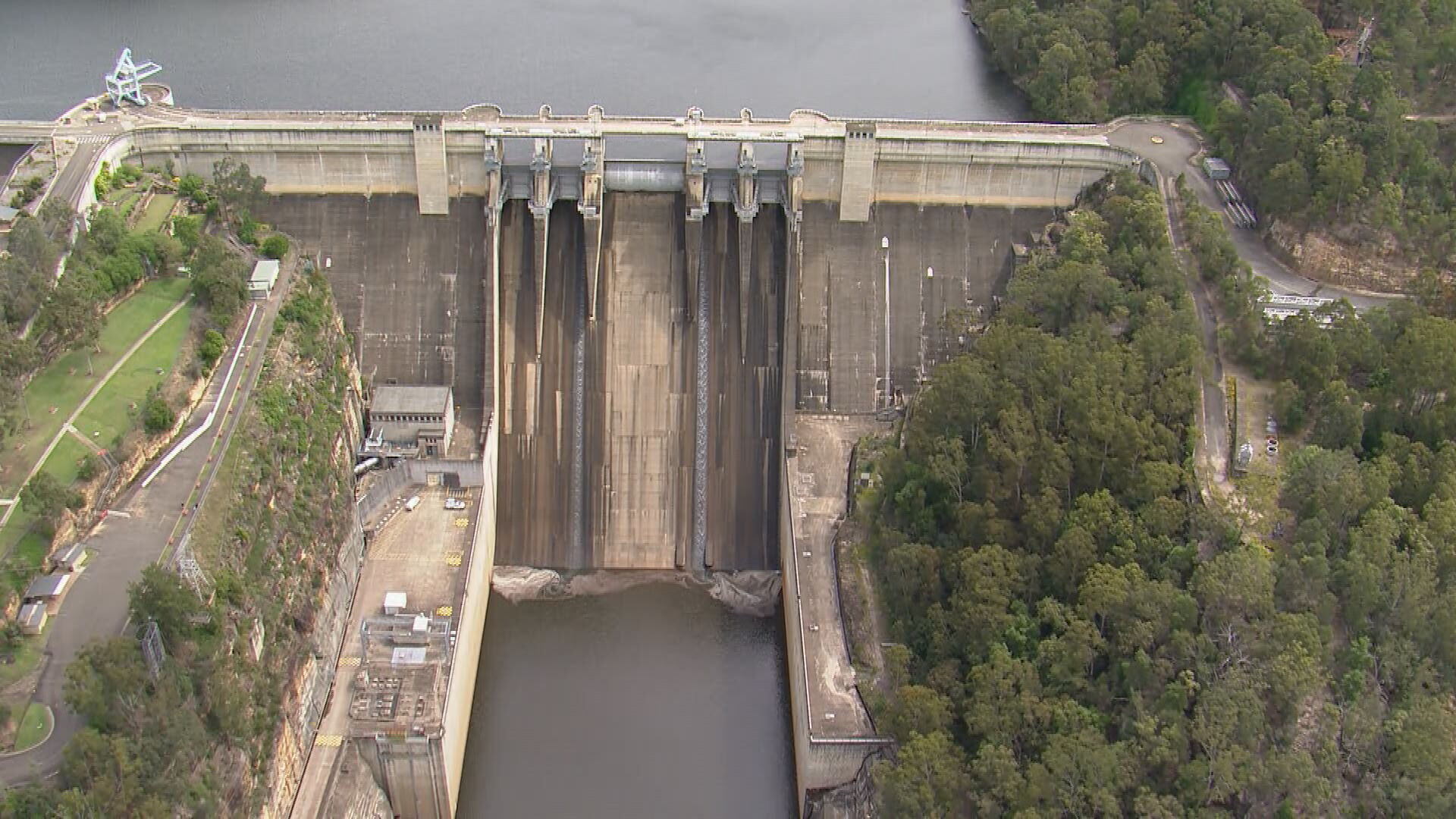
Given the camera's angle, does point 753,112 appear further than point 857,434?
Yes

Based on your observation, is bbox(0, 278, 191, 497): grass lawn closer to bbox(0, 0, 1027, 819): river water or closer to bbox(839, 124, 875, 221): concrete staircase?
bbox(0, 0, 1027, 819): river water

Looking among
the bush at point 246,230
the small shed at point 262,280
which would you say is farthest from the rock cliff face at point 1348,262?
the bush at point 246,230

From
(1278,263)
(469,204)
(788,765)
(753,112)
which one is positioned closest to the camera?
(788,765)

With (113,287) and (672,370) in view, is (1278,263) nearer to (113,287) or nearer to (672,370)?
(672,370)

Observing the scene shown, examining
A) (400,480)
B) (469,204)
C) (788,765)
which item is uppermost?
(469,204)

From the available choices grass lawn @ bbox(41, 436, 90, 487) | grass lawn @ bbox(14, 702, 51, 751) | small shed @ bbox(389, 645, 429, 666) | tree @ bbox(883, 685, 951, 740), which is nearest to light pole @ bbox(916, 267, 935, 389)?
tree @ bbox(883, 685, 951, 740)

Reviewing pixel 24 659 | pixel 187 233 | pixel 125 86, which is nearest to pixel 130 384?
pixel 187 233

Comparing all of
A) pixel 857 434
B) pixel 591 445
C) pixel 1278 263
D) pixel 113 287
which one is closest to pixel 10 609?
pixel 113 287

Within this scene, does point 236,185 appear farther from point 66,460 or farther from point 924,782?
point 924,782
